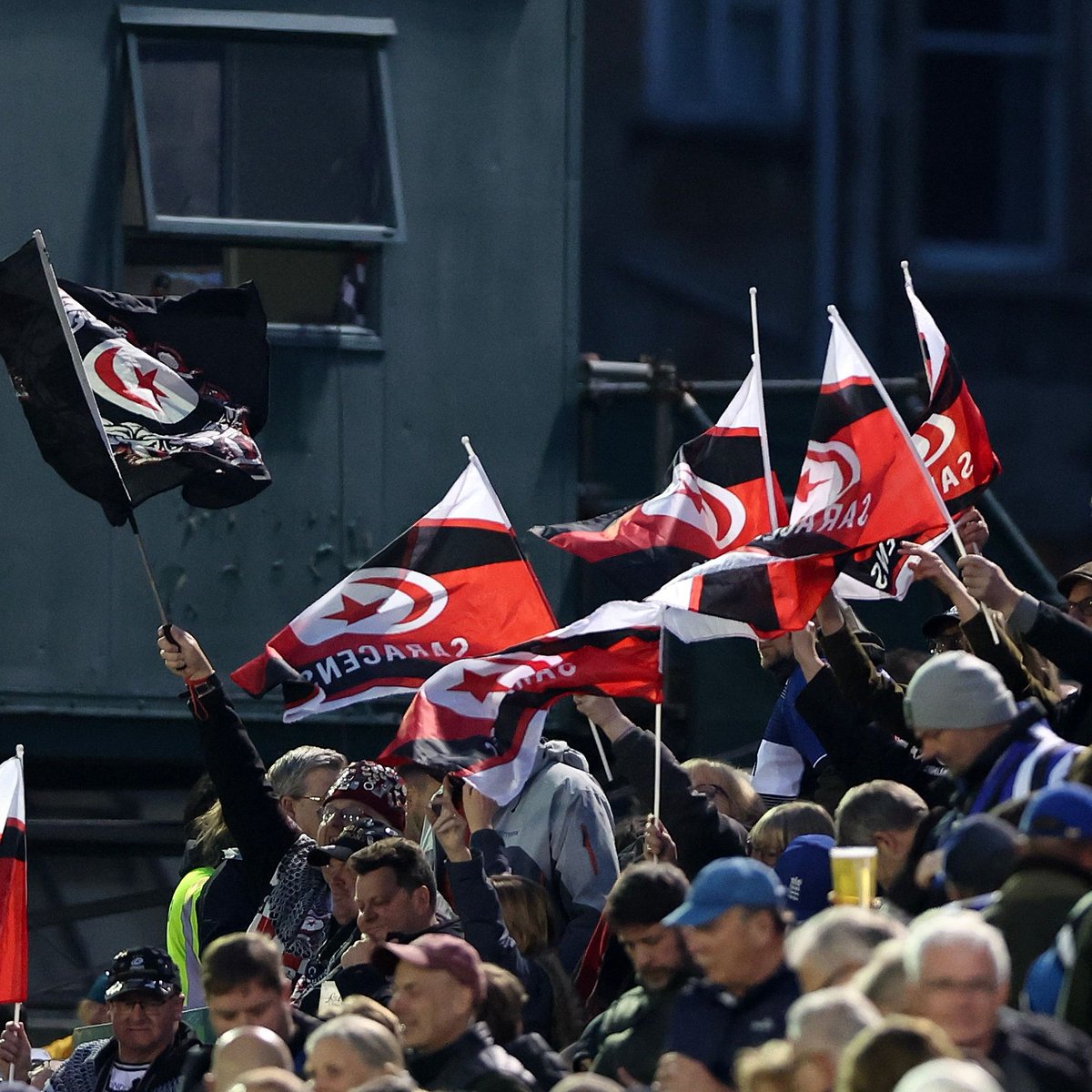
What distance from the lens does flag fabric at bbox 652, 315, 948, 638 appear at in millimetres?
8875

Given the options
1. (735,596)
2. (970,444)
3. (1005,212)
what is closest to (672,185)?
(1005,212)

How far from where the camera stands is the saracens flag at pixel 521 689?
9031 mm

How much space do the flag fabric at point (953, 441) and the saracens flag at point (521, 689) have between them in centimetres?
128

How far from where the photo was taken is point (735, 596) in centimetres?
887

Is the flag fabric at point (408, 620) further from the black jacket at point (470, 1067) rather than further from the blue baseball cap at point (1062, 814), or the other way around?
the blue baseball cap at point (1062, 814)

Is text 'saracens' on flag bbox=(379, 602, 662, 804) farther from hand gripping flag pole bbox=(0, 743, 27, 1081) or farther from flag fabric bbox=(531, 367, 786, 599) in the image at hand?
hand gripping flag pole bbox=(0, 743, 27, 1081)

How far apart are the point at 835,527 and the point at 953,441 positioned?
0.94m

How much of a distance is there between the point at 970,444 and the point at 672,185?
5.91 metres

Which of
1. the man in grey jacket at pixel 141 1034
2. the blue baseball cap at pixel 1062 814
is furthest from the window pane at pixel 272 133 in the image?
the blue baseball cap at pixel 1062 814

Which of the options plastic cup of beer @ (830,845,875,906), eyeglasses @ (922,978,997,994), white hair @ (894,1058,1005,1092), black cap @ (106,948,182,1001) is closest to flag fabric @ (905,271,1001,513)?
plastic cup of beer @ (830,845,875,906)

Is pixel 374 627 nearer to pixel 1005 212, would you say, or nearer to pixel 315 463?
pixel 315 463

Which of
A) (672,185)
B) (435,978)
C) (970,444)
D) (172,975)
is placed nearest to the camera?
(435,978)

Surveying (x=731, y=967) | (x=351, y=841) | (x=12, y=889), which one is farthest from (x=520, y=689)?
(x=731, y=967)

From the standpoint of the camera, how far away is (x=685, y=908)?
6.51 m
